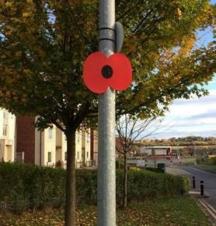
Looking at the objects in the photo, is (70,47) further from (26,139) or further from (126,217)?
(26,139)

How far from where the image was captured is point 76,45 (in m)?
9.66

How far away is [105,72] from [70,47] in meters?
3.81

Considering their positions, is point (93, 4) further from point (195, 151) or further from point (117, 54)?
point (195, 151)

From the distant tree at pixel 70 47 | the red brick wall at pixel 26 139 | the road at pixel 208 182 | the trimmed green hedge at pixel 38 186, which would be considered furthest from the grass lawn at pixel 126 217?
the red brick wall at pixel 26 139

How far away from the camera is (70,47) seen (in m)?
9.79

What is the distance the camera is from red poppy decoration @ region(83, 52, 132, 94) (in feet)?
19.8

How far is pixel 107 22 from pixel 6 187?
30.2 ft

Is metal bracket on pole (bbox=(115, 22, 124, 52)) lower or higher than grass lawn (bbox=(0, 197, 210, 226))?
higher

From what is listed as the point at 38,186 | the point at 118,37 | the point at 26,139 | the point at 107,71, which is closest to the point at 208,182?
the point at 26,139

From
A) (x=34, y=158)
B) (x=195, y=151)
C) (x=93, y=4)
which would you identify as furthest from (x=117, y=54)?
(x=195, y=151)

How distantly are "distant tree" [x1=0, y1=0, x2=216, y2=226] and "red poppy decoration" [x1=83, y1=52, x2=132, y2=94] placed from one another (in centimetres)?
315

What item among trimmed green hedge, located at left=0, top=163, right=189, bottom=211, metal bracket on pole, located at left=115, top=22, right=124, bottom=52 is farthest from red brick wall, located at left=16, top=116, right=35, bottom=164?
metal bracket on pole, located at left=115, top=22, right=124, bottom=52

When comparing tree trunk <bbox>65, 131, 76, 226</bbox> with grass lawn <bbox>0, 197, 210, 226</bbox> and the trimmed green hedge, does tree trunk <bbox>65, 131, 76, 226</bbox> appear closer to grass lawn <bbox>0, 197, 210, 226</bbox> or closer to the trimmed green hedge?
grass lawn <bbox>0, 197, 210, 226</bbox>

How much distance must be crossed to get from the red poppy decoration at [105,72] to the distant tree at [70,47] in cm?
315
